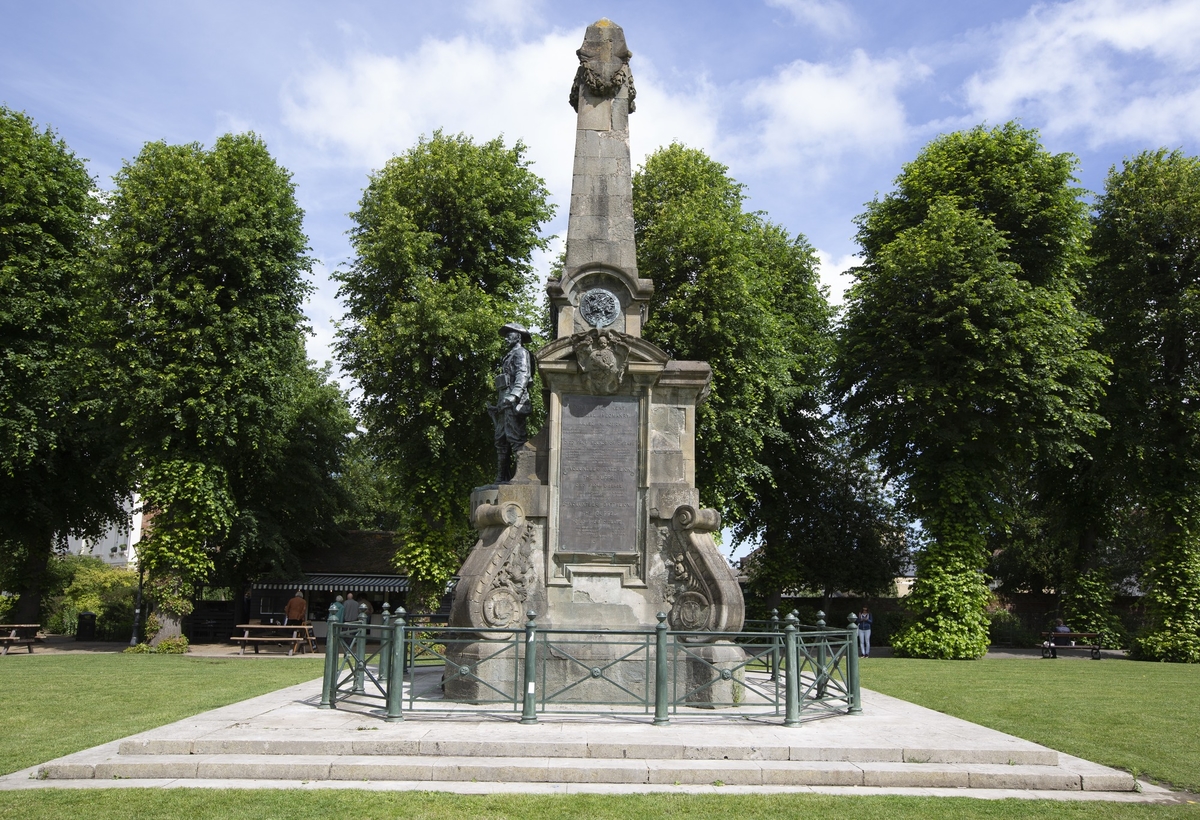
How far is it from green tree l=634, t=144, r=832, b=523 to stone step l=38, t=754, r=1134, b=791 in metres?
16.3

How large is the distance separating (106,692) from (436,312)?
12.5m

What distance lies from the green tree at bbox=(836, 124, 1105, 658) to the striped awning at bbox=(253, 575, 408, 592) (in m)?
18.0

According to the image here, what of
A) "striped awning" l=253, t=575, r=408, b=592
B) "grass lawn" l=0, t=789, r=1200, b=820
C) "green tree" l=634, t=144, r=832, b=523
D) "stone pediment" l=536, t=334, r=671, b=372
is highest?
"green tree" l=634, t=144, r=832, b=523

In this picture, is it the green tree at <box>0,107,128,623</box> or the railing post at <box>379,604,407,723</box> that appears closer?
→ the railing post at <box>379,604,407,723</box>

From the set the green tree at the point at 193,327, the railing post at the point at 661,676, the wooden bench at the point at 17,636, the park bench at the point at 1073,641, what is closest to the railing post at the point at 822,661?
the railing post at the point at 661,676

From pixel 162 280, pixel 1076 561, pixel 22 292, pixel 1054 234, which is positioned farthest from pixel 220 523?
pixel 1076 561

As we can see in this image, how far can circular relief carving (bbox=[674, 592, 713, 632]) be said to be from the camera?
1160 cm

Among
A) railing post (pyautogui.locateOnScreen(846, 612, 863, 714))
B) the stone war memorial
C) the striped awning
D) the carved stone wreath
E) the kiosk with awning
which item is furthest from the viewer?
the kiosk with awning

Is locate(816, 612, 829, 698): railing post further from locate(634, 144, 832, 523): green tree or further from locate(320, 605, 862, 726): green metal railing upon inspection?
locate(634, 144, 832, 523): green tree

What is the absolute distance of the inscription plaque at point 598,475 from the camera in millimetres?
12125

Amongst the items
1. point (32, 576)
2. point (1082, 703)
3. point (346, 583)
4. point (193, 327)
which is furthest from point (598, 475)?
point (32, 576)

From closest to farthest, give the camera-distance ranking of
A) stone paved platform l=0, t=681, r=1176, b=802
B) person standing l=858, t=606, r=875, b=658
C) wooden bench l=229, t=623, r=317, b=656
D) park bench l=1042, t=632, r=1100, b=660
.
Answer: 1. stone paved platform l=0, t=681, r=1176, b=802
2. wooden bench l=229, t=623, r=317, b=656
3. park bench l=1042, t=632, r=1100, b=660
4. person standing l=858, t=606, r=875, b=658

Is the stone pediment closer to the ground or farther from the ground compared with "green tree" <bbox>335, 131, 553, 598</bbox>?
closer to the ground

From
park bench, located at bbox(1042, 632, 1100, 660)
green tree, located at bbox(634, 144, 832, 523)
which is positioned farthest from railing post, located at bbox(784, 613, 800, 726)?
park bench, located at bbox(1042, 632, 1100, 660)
